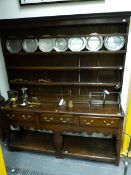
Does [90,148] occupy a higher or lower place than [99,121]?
lower

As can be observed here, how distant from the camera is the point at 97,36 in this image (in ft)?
6.67

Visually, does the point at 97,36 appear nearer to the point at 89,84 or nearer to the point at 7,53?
the point at 89,84

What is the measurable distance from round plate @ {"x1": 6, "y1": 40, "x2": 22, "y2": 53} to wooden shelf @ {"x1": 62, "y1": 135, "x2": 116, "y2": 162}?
57.5 inches

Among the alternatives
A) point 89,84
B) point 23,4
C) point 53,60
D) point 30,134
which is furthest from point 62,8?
point 30,134

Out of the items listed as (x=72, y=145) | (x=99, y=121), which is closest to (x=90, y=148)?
(x=72, y=145)

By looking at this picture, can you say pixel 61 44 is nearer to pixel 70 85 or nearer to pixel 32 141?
pixel 70 85

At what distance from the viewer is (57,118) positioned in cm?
218

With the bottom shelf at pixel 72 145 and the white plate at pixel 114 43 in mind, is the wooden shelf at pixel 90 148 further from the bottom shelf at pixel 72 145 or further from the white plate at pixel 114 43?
the white plate at pixel 114 43

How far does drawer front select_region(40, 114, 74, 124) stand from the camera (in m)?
2.15

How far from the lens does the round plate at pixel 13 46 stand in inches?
91.7

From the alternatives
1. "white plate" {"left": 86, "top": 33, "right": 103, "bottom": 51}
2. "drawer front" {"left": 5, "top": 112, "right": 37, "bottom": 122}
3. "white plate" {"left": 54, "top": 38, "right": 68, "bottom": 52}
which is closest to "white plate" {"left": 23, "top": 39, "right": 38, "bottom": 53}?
"white plate" {"left": 54, "top": 38, "right": 68, "bottom": 52}

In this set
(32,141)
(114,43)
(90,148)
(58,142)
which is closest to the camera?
(114,43)

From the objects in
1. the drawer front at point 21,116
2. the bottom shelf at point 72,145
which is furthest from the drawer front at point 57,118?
the bottom shelf at point 72,145

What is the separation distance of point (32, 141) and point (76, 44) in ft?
5.10
